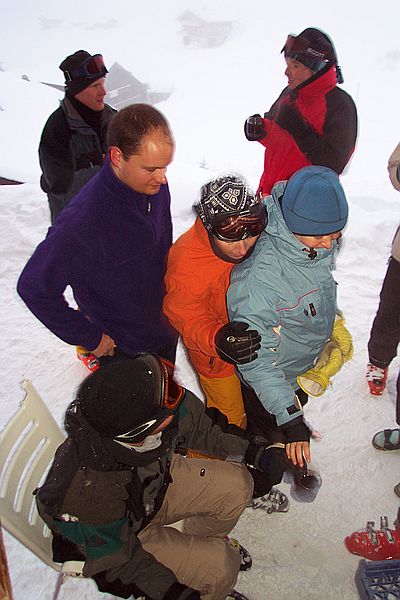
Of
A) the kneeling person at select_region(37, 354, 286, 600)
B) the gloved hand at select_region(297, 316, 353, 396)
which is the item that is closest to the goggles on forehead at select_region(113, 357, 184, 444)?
the kneeling person at select_region(37, 354, 286, 600)

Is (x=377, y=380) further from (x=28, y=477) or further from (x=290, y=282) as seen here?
(x=28, y=477)

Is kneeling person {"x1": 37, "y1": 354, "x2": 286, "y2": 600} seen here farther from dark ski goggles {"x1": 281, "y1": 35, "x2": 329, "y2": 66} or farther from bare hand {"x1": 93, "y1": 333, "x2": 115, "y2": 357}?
dark ski goggles {"x1": 281, "y1": 35, "x2": 329, "y2": 66}

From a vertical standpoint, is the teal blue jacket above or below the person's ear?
below

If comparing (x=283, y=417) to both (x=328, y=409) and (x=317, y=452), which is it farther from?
(x=328, y=409)

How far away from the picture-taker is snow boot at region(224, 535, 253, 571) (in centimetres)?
206

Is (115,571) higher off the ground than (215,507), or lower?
higher

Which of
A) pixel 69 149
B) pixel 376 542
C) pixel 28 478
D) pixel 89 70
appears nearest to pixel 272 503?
pixel 376 542

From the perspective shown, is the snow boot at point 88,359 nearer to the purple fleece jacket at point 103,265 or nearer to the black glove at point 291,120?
the purple fleece jacket at point 103,265

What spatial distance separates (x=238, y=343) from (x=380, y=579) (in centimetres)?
119

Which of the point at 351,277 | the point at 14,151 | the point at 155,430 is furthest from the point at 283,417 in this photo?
the point at 14,151

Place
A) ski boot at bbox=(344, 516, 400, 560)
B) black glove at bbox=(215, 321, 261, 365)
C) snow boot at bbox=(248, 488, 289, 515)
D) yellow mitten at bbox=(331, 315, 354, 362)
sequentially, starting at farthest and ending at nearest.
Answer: snow boot at bbox=(248, 488, 289, 515) < ski boot at bbox=(344, 516, 400, 560) < yellow mitten at bbox=(331, 315, 354, 362) < black glove at bbox=(215, 321, 261, 365)

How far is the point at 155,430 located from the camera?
1.39 m

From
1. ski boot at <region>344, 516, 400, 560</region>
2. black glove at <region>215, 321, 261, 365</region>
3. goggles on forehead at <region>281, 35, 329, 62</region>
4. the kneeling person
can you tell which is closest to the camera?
the kneeling person

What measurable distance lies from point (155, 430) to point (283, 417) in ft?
1.63
